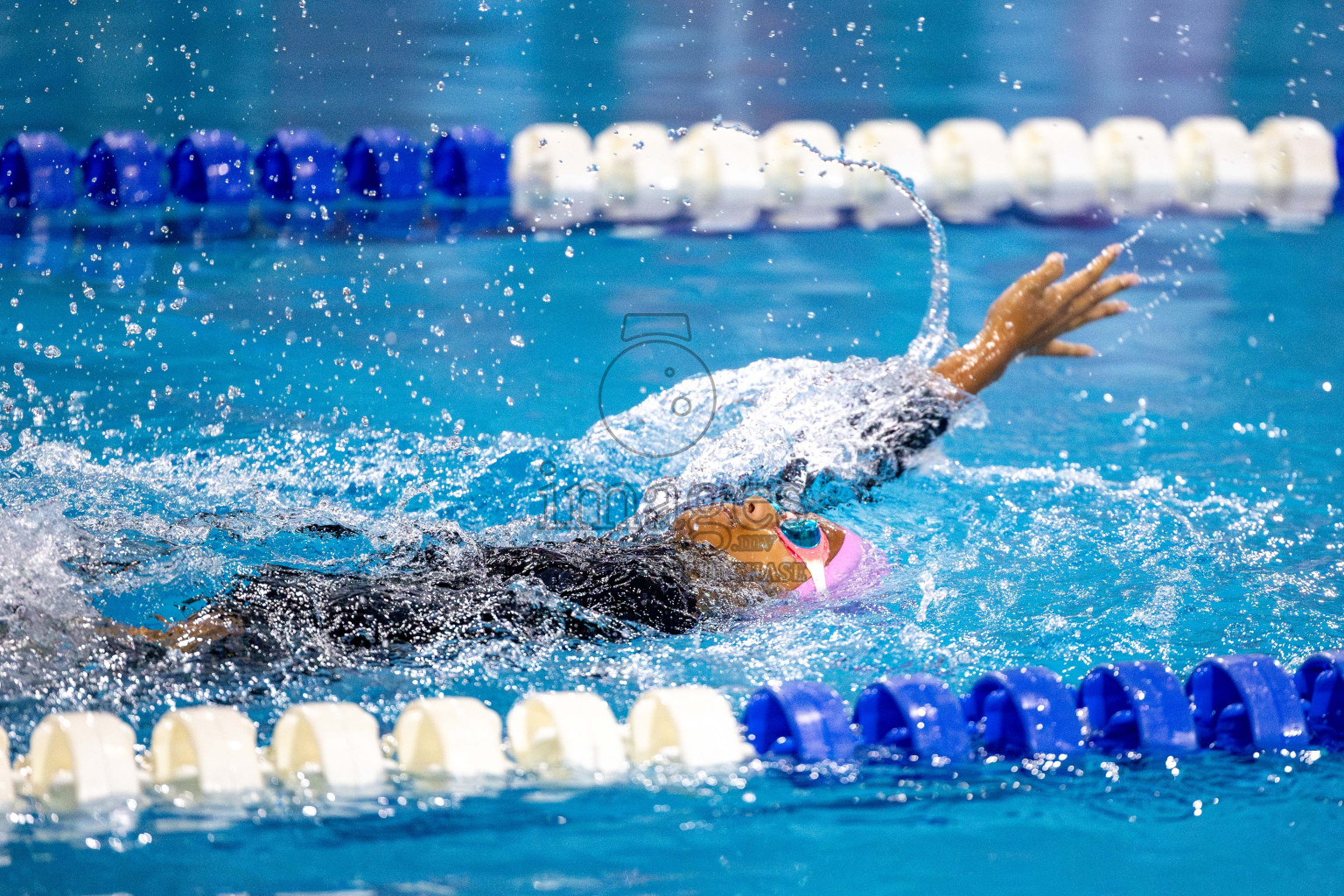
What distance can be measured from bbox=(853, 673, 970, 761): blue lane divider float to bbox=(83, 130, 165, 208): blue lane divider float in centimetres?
372

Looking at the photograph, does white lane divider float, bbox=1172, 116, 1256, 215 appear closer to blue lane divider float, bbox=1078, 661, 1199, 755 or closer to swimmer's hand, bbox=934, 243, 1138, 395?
swimmer's hand, bbox=934, 243, 1138, 395

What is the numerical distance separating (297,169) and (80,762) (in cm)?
355

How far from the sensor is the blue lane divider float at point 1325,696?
2.01 metres

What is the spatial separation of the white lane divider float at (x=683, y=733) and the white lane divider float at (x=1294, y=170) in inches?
162

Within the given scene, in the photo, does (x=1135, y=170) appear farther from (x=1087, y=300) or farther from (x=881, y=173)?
(x=1087, y=300)

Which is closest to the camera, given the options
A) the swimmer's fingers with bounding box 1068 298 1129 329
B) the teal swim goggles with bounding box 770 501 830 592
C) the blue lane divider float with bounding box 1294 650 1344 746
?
Answer: the blue lane divider float with bounding box 1294 650 1344 746

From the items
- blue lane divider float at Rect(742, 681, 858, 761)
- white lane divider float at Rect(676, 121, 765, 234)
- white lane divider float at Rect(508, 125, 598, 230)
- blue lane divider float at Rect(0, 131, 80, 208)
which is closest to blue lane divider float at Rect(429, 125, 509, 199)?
white lane divider float at Rect(508, 125, 598, 230)

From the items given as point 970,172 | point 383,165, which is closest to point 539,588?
point 383,165

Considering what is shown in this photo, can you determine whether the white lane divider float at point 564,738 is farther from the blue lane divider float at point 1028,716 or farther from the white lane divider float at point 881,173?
the white lane divider float at point 881,173

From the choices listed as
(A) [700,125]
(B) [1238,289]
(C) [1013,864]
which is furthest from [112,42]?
(C) [1013,864]

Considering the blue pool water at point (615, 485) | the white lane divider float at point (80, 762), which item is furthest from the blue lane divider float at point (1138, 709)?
the white lane divider float at point (80, 762)

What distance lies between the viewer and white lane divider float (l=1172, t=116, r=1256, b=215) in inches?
205

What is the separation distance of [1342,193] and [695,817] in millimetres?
4624

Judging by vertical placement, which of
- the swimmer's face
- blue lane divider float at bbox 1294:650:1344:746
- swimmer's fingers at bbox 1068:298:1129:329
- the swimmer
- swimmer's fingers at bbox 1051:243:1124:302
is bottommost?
blue lane divider float at bbox 1294:650:1344:746
